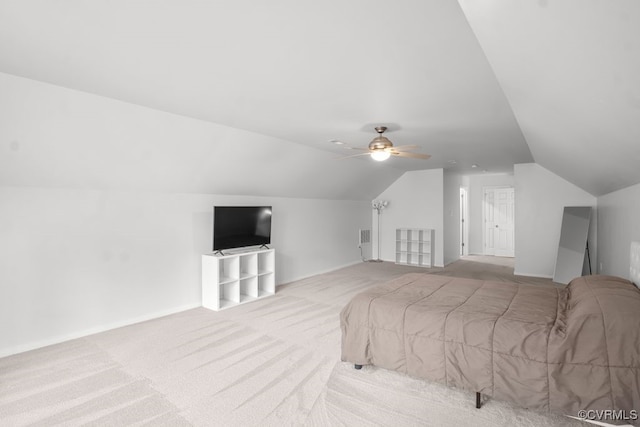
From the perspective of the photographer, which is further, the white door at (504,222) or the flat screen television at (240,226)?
the white door at (504,222)

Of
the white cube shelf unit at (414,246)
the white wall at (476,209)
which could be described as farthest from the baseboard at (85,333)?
the white wall at (476,209)

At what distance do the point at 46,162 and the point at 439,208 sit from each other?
7.42m

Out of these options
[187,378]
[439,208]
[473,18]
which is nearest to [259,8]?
[473,18]

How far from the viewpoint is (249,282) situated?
5285mm

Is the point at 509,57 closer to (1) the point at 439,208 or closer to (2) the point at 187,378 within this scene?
(2) the point at 187,378

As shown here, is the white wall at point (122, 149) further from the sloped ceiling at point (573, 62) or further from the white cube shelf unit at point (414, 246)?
the white cube shelf unit at point (414, 246)

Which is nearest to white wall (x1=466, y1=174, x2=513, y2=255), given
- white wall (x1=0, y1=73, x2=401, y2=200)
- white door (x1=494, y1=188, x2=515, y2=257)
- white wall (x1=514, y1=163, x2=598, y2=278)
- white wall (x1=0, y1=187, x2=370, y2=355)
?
white door (x1=494, y1=188, x2=515, y2=257)

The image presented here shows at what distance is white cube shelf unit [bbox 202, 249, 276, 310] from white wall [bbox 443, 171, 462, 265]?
4.75 meters

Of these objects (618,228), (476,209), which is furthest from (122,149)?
(476,209)

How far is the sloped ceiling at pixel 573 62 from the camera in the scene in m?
1.06

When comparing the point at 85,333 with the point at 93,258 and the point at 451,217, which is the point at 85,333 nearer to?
the point at 93,258

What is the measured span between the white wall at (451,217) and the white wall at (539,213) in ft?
5.31

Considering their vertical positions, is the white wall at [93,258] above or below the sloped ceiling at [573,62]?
below

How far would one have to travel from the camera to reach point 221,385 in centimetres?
265
